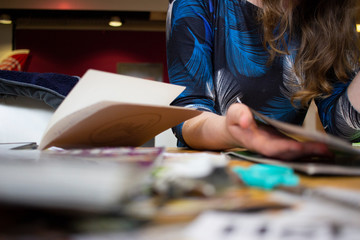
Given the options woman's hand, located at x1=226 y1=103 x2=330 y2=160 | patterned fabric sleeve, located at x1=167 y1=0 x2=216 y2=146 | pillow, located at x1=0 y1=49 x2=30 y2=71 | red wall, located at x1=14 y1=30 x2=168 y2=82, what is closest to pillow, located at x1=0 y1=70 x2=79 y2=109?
patterned fabric sleeve, located at x1=167 y1=0 x2=216 y2=146

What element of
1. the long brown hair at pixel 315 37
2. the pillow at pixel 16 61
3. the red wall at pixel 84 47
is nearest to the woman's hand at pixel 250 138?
the long brown hair at pixel 315 37

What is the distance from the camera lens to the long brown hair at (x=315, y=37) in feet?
2.68

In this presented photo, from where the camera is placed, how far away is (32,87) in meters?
0.83

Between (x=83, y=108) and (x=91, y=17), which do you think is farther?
(x=91, y=17)

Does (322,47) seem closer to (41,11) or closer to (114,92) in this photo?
(114,92)

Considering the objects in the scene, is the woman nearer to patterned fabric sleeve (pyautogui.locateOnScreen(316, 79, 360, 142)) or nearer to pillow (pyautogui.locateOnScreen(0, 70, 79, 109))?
patterned fabric sleeve (pyautogui.locateOnScreen(316, 79, 360, 142))

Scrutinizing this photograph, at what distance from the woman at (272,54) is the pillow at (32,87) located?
0.34 metres

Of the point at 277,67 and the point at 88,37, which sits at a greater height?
the point at 88,37

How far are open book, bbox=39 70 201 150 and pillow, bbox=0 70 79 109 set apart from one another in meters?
0.41

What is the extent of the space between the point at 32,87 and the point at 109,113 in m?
0.56

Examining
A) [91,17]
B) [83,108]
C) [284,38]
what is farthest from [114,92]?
[91,17]

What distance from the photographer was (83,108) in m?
0.37

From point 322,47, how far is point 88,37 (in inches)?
225

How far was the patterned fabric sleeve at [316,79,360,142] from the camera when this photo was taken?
2.48 ft
